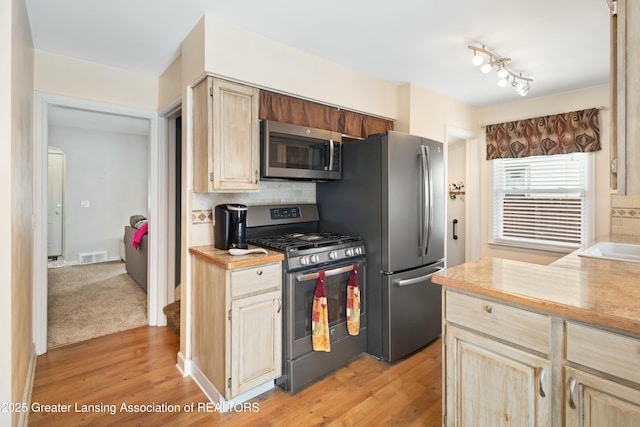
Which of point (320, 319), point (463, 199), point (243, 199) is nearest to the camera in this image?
point (320, 319)

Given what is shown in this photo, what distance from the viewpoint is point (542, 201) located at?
3.57m

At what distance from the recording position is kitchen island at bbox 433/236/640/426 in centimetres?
100

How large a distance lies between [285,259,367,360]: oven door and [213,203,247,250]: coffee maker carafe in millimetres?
434

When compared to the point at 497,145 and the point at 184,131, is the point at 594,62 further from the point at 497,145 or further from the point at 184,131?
the point at 184,131

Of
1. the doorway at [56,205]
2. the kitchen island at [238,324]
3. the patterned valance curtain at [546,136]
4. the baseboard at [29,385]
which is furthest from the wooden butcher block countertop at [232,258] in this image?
the doorway at [56,205]

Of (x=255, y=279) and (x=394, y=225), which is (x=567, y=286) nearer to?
(x=394, y=225)

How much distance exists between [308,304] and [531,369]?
1.33 meters

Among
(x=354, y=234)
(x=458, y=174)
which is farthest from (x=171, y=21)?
(x=458, y=174)

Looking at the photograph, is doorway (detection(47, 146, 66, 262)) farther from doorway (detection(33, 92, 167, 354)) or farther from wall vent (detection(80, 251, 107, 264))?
doorway (detection(33, 92, 167, 354))

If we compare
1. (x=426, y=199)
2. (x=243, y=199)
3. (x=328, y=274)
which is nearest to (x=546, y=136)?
(x=426, y=199)

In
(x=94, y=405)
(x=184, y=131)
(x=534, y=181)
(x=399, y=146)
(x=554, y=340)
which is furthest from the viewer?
(x=534, y=181)

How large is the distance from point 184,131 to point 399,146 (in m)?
1.61

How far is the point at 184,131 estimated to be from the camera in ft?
7.50

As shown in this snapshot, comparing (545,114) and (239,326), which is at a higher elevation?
(545,114)
